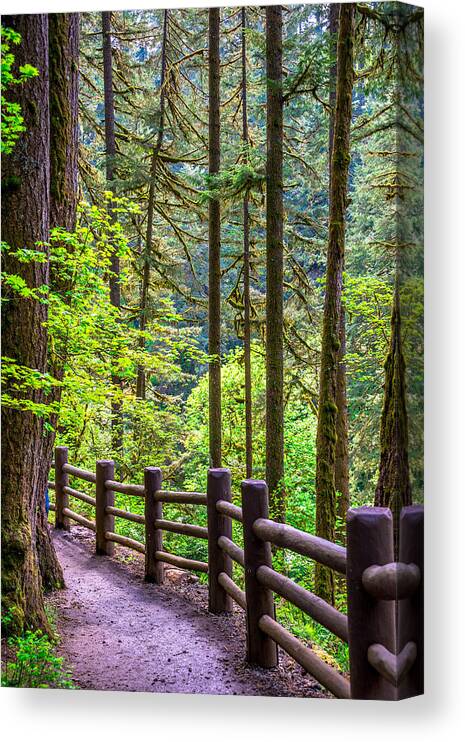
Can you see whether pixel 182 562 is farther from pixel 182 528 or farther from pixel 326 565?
pixel 326 565

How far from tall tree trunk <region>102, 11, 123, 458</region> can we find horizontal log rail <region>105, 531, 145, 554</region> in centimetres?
73

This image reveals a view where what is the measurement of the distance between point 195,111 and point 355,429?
82.7 inches

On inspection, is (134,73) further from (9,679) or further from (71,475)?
(9,679)

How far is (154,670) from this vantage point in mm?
3654

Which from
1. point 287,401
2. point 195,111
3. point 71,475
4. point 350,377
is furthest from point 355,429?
point 195,111

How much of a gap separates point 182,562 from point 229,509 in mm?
745

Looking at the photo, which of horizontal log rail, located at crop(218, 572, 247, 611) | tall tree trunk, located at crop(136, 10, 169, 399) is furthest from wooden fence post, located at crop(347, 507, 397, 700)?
tall tree trunk, located at crop(136, 10, 169, 399)

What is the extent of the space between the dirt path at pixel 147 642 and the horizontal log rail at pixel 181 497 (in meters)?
0.56

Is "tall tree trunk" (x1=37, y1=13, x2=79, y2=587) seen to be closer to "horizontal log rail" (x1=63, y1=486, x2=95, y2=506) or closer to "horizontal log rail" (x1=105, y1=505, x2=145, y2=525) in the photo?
"horizontal log rail" (x1=63, y1=486, x2=95, y2=506)

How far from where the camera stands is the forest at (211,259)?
3637 millimetres

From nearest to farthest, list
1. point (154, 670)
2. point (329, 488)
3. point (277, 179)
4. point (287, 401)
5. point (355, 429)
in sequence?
point (154, 670), point (355, 429), point (329, 488), point (277, 179), point (287, 401)

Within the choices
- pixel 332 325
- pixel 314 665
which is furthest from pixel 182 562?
pixel 332 325

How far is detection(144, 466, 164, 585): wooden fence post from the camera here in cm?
475

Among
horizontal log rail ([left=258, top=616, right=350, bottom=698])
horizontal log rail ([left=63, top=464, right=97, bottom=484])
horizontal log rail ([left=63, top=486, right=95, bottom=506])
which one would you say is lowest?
horizontal log rail ([left=258, top=616, right=350, bottom=698])
